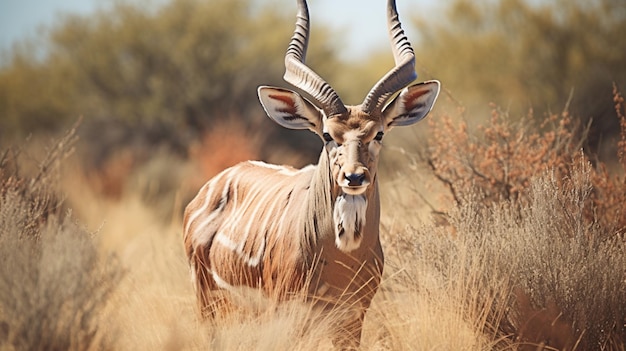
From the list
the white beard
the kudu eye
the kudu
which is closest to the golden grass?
the kudu

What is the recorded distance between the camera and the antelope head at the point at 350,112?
5254 millimetres

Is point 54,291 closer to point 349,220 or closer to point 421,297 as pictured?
point 349,220

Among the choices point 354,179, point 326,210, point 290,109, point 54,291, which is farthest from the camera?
point 290,109

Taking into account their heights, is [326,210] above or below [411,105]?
below

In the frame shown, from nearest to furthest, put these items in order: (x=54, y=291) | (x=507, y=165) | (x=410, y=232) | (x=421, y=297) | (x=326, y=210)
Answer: (x=54, y=291), (x=326, y=210), (x=421, y=297), (x=410, y=232), (x=507, y=165)

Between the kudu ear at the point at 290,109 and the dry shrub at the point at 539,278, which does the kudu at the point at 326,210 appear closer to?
the kudu ear at the point at 290,109

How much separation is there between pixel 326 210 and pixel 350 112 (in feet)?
2.04

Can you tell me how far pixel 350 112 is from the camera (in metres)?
5.50

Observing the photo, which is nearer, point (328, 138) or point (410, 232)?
point (328, 138)

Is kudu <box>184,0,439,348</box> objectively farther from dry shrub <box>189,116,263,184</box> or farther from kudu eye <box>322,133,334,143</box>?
dry shrub <box>189,116,263,184</box>

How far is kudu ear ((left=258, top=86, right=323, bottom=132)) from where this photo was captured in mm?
5656

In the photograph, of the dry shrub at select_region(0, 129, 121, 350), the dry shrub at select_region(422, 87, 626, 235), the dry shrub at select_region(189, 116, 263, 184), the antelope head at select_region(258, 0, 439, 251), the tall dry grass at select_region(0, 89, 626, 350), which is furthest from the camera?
the dry shrub at select_region(189, 116, 263, 184)

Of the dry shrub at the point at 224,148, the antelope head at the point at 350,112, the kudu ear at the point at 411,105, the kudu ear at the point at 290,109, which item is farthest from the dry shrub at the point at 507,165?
the dry shrub at the point at 224,148

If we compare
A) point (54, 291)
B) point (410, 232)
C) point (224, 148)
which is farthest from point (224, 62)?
point (54, 291)
